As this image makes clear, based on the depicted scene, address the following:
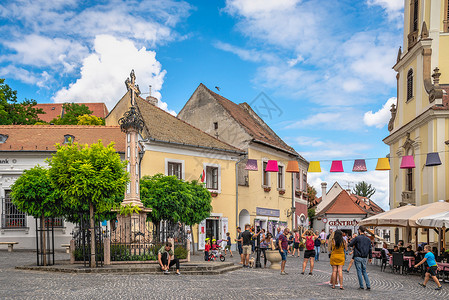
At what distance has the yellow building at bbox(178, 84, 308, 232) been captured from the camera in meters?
34.2

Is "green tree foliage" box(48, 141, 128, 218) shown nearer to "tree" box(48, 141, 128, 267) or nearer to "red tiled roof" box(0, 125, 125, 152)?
"tree" box(48, 141, 128, 267)

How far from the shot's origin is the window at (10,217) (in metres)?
28.2

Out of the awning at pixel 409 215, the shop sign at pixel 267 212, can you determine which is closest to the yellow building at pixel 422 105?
the awning at pixel 409 215

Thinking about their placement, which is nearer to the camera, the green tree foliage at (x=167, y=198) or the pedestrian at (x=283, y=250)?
the pedestrian at (x=283, y=250)

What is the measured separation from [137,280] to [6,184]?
16963 millimetres

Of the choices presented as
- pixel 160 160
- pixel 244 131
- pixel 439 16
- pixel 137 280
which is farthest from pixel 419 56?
pixel 137 280

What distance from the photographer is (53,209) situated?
18.8 m

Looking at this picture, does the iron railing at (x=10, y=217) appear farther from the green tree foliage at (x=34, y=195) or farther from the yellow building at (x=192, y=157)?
the green tree foliage at (x=34, y=195)

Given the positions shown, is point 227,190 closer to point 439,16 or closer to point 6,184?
point 6,184

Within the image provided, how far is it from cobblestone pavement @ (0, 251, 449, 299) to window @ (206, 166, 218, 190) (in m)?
15.1

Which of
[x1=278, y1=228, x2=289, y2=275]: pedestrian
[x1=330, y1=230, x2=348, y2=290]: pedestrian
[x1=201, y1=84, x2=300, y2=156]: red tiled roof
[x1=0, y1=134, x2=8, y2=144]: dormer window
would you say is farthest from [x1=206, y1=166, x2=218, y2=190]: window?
[x1=330, y1=230, x2=348, y2=290]: pedestrian

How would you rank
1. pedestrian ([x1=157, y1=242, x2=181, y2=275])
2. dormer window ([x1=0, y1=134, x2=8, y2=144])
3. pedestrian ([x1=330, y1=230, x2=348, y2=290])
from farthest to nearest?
dormer window ([x1=0, y1=134, x2=8, y2=144])
pedestrian ([x1=157, y1=242, x2=181, y2=275])
pedestrian ([x1=330, y1=230, x2=348, y2=290])

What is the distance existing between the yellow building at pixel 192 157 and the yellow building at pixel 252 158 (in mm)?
1119

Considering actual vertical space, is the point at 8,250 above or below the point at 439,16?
below
